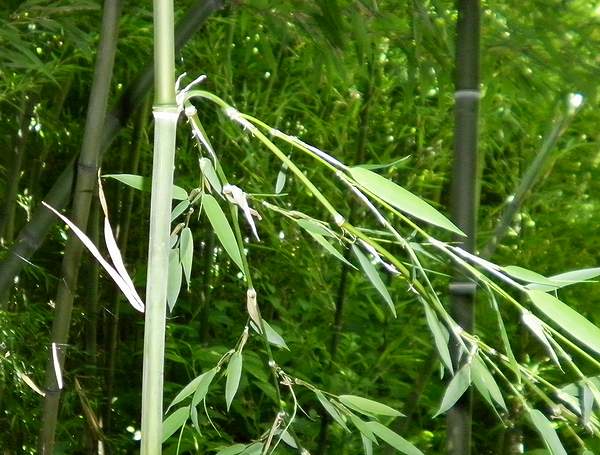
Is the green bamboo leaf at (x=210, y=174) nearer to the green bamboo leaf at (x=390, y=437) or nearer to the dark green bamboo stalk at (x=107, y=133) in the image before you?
the green bamboo leaf at (x=390, y=437)

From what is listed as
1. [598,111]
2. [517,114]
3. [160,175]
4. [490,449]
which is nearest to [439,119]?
[517,114]

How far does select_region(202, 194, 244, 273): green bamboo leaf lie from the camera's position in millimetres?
571

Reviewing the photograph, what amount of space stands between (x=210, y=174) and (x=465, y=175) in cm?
28

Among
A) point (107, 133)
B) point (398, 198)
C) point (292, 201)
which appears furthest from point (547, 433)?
point (292, 201)

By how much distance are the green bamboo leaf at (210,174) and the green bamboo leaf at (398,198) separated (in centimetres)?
9

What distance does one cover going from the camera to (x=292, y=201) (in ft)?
5.71

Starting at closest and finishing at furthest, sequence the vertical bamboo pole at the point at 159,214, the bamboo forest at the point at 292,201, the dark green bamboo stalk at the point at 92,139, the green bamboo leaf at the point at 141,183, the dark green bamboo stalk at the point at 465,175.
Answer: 1. the vertical bamboo pole at the point at 159,214
2. the green bamboo leaf at the point at 141,183
3. the dark green bamboo stalk at the point at 465,175
4. the dark green bamboo stalk at the point at 92,139
5. the bamboo forest at the point at 292,201

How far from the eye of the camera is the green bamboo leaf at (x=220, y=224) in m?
0.57

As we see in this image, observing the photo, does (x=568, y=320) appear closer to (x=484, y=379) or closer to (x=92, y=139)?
(x=484, y=379)

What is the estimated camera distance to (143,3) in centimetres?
136

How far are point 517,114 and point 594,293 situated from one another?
1.16 feet

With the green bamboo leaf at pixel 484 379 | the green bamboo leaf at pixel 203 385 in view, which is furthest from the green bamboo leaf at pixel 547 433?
the green bamboo leaf at pixel 203 385

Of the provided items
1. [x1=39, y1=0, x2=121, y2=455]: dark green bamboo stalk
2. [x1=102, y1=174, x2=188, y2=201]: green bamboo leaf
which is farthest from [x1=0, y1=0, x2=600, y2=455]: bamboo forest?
[x1=102, y1=174, x2=188, y2=201]: green bamboo leaf

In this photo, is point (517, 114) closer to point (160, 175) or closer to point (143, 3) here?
point (143, 3)
